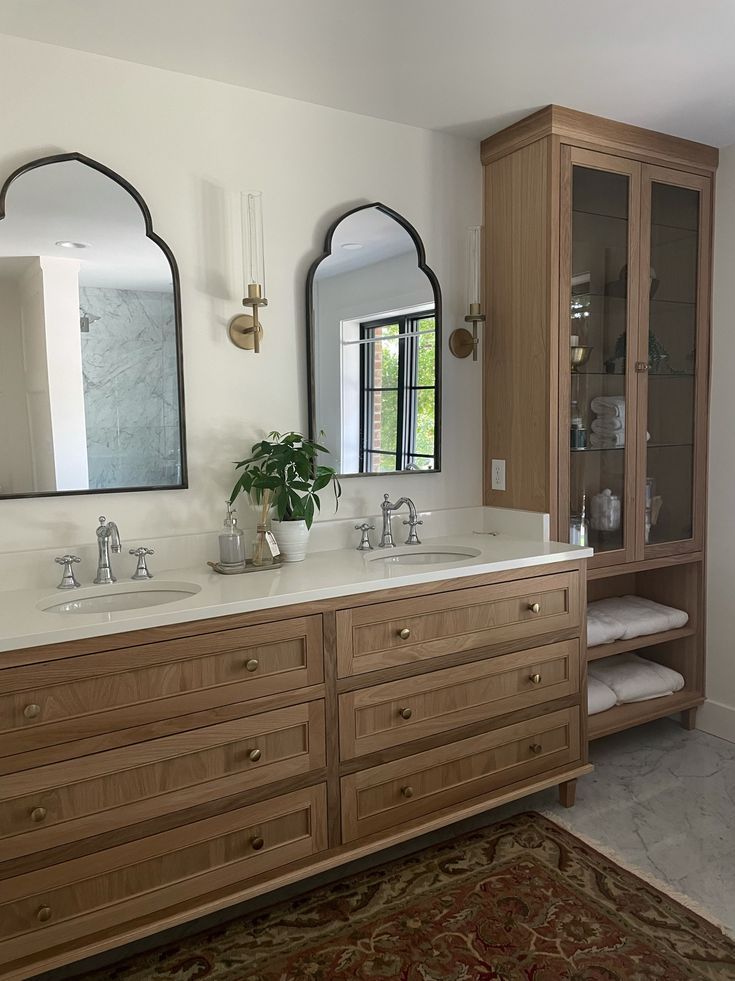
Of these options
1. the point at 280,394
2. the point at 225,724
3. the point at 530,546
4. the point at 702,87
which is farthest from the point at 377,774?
the point at 702,87

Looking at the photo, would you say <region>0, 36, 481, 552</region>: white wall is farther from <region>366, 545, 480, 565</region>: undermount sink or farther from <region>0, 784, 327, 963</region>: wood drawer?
<region>0, 784, 327, 963</region>: wood drawer

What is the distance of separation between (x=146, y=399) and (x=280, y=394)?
44cm

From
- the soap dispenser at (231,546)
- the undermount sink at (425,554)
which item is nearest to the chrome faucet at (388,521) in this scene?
the undermount sink at (425,554)

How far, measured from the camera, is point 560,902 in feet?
6.38

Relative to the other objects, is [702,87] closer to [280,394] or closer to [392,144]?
[392,144]

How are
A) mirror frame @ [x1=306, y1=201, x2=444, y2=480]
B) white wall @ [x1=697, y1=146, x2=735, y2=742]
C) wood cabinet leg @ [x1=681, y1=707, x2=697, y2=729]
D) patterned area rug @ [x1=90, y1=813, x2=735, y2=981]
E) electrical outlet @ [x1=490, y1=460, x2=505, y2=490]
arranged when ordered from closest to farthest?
1. patterned area rug @ [x1=90, y1=813, x2=735, y2=981]
2. mirror frame @ [x1=306, y1=201, x2=444, y2=480]
3. electrical outlet @ [x1=490, y1=460, x2=505, y2=490]
4. white wall @ [x1=697, y1=146, x2=735, y2=742]
5. wood cabinet leg @ [x1=681, y1=707, x2=697, y2=729]

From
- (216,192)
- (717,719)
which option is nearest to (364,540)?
(216,192)

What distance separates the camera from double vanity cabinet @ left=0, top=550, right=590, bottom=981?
156 cm

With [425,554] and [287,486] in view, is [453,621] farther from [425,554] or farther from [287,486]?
[287,486]

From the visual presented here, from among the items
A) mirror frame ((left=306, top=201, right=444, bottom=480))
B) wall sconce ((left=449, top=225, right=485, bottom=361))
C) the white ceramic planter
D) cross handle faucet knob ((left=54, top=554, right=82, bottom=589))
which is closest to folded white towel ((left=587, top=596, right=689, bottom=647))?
mirror frame ((left=306, top=201, right=444, bottom=480))

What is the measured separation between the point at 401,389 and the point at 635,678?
4.79 feet

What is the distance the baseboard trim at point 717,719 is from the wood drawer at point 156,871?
1872 millimetres

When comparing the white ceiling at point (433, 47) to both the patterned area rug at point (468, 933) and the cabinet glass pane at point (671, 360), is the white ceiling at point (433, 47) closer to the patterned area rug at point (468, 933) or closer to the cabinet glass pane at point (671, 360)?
the cabinet glass pane at point (671, 360)

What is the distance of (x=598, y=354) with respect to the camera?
8.66 feet
